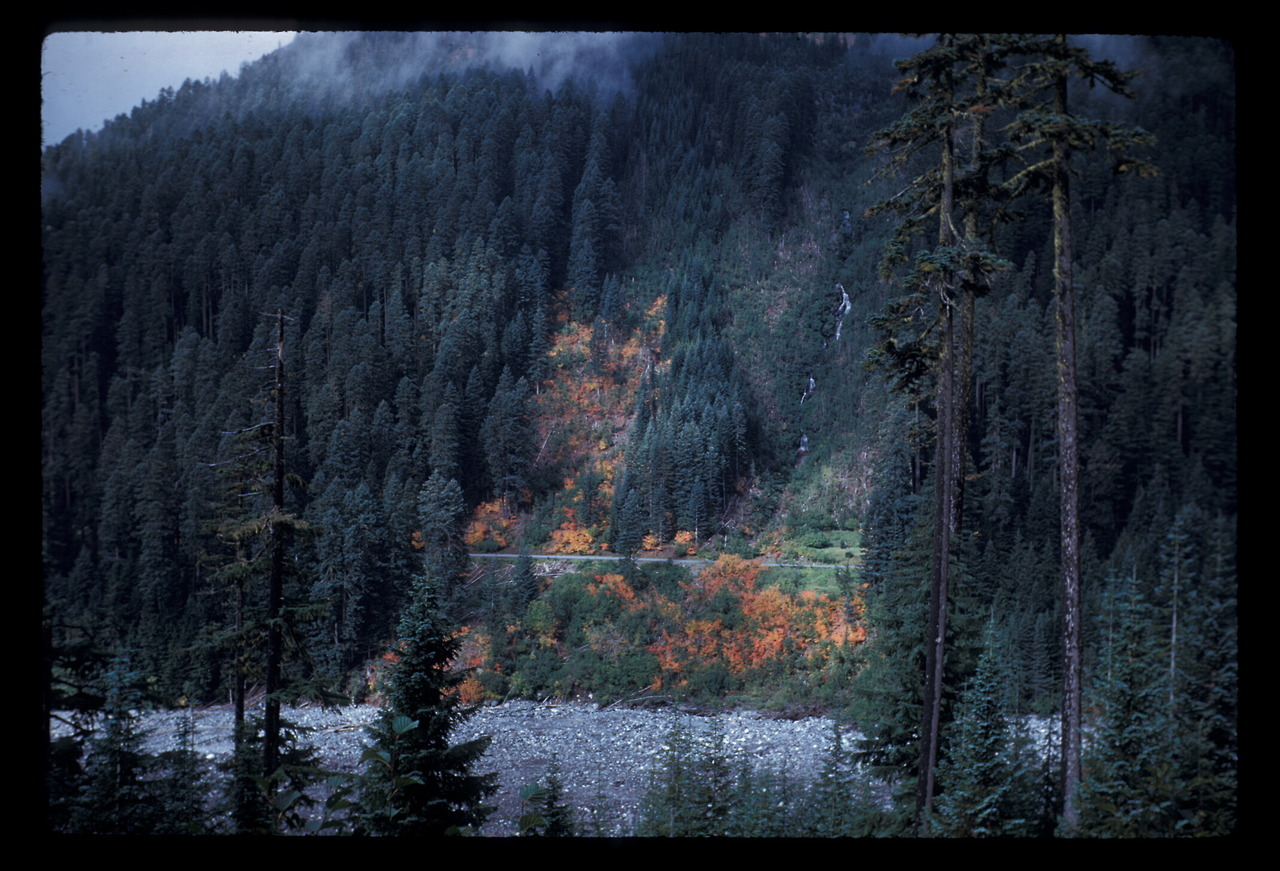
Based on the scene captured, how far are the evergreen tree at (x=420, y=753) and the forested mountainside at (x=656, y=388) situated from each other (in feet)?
3.52

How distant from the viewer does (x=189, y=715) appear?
6.91 meters

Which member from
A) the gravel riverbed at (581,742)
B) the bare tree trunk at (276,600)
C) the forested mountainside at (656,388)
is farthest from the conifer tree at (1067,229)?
the bare tree trunk at (276,600)

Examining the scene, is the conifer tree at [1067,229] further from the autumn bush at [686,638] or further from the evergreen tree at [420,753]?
the evergreen tree at [420,753]

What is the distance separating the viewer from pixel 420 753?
18.3 ft

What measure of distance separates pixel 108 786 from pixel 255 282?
18.0 feet

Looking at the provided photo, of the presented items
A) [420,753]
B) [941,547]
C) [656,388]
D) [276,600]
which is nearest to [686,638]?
[656,388]

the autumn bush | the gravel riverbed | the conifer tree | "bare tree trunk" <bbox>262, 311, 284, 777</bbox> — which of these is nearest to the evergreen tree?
"bare tree trunk" <bbox>262, 311, 284, 777</bbox>

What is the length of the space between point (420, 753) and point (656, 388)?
17.8 ft

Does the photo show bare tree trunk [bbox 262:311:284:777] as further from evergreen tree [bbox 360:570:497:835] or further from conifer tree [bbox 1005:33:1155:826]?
conifer tree [bbox 1005:33:1155:826]

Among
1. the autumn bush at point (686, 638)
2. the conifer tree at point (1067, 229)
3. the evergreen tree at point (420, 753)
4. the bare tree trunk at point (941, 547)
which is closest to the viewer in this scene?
the evergreen tree at point (420, 753)

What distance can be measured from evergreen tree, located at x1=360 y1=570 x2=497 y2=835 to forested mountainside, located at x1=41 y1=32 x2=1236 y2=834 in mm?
1073

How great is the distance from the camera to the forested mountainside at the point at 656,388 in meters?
6.03

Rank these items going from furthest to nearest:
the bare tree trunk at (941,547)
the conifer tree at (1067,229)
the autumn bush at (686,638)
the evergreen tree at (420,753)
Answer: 1. the autumn bush at (686,638)
2. the bare tree trunk at (941,547)
3. the conifer tree at (1067,229)
4. the evergreen tree at (420,753)

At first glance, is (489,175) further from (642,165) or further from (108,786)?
(108,786)
